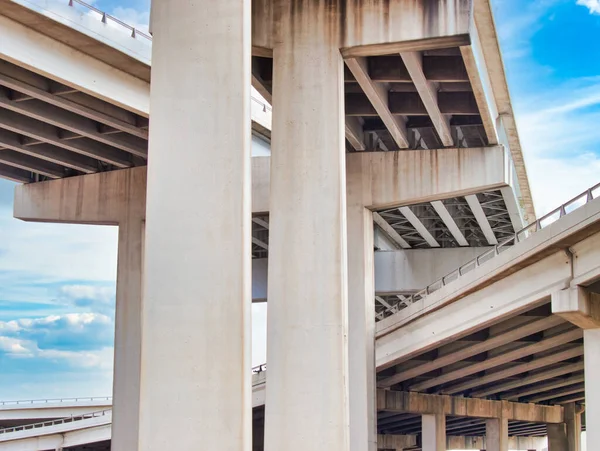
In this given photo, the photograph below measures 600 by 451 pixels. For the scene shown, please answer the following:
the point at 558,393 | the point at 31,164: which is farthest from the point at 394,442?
the point at 31,164

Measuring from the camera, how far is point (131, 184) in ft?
112

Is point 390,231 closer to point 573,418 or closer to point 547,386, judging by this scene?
point 547,386

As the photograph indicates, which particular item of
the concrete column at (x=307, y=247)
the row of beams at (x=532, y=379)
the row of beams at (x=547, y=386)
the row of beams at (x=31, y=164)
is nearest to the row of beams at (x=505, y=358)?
the row of beams at (x=532, y=379)

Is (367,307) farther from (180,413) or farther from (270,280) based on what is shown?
(180,413)

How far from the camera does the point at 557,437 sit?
178 feet

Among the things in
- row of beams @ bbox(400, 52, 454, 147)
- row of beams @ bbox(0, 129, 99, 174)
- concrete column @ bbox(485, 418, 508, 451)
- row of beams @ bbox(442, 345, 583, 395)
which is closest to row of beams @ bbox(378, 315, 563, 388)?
row of beams @ bbox(442, 345, 583, 395)

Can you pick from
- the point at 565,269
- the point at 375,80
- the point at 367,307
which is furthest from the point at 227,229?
the point at 367,307

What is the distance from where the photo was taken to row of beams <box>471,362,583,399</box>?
40.0 metres

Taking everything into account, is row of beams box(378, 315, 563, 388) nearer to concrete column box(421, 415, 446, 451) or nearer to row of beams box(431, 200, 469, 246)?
concrete column box(421, 415, 446, 451)

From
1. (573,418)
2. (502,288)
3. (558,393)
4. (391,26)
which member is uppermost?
(391,26)

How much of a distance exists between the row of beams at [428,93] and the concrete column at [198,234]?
812 cm

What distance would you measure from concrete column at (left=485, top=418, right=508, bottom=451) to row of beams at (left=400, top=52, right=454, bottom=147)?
24.1 m

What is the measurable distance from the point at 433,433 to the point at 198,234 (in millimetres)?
33330

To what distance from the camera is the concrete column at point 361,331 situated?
2791 centimetres
